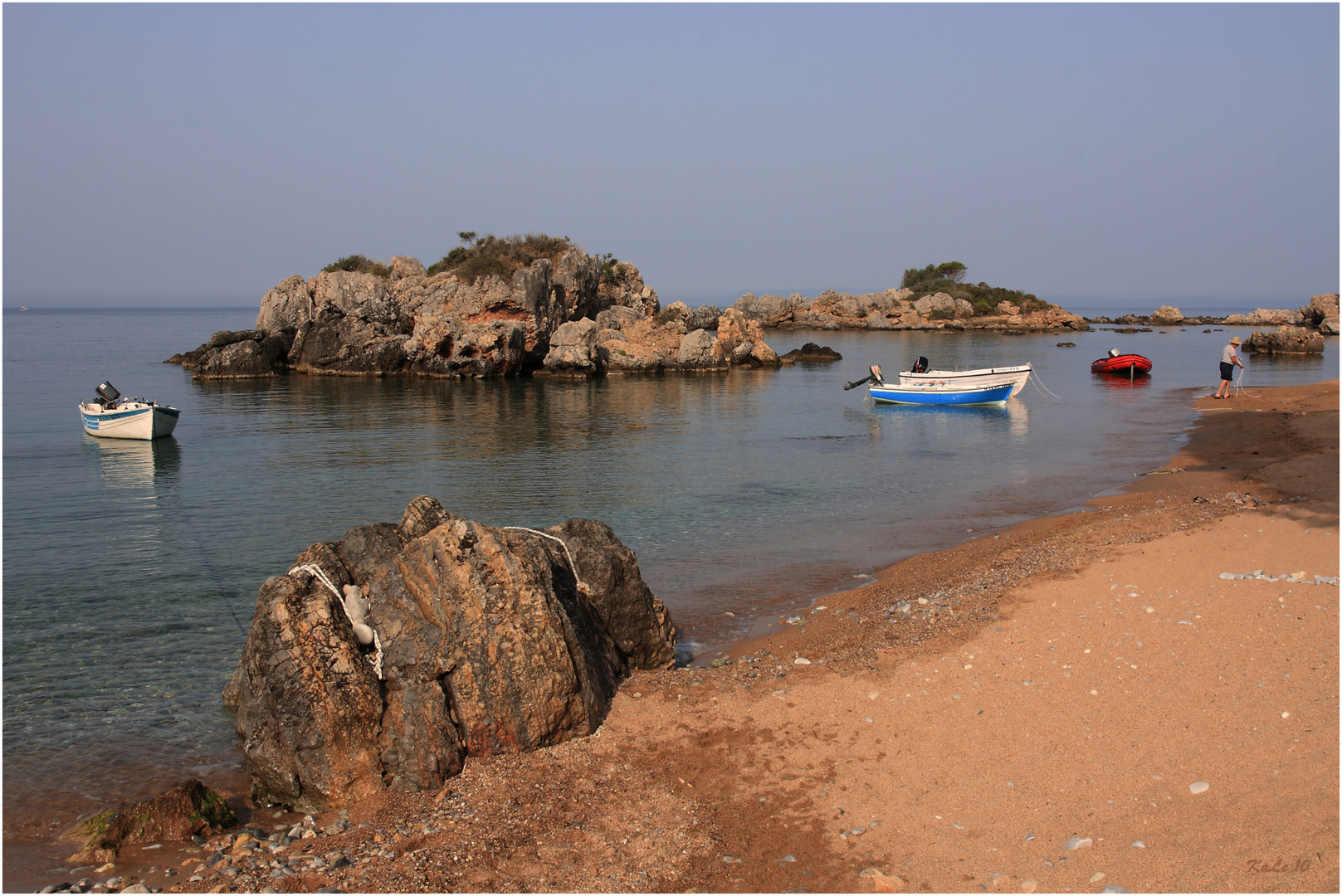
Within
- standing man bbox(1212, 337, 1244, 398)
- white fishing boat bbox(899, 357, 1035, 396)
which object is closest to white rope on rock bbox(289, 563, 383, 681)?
white fishing boat bbox(899, 357, 1035, 396)

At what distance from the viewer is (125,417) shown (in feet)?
87.3

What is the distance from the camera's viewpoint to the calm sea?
28.3 ft

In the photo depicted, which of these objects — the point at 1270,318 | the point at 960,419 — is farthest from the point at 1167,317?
the point at 960,419

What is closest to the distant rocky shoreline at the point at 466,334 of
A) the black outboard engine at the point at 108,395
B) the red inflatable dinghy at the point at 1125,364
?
the red inflatable dinghy at the point at 1125,364

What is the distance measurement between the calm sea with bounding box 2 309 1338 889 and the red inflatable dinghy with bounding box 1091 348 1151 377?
2.39 metres

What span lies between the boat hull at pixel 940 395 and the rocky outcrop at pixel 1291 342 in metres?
36.9

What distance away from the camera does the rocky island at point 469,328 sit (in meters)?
48.4

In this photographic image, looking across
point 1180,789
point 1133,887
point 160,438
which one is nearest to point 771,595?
point 1180,789

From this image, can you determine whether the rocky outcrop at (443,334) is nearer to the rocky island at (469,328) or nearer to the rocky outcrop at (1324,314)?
the rocky island at (469,328)

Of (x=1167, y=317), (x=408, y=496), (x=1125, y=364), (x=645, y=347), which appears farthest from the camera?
(x=1167, y=317)

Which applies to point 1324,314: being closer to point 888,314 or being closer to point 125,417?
point 888,314

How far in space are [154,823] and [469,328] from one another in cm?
4392

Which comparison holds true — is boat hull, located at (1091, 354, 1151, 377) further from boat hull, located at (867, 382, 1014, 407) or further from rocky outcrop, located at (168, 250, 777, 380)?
rocky outcrop, located at (168, 250, 777, 380)

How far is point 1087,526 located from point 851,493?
5774mm
